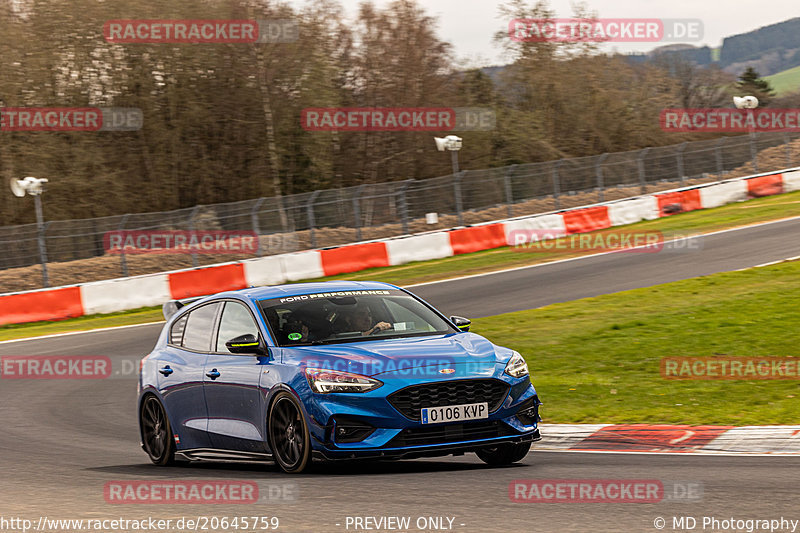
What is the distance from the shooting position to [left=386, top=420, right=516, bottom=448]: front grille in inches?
295

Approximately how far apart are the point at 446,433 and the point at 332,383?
90cm

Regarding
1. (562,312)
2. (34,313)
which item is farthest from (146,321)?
(562,312)

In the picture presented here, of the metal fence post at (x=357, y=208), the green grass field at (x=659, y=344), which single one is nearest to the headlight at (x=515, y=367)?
the green grass field at (x=659, y=344)

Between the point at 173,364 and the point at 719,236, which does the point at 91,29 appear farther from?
the point at 173,364

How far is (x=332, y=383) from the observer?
7.55 metres

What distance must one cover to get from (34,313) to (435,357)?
18.4 metres

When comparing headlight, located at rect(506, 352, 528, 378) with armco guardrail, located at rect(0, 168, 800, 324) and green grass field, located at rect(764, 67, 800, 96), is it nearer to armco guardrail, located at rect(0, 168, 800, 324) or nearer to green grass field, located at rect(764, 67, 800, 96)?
armco guardrail, located at rect(0, 168, 800, 324)

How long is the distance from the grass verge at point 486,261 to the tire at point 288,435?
14954 mm

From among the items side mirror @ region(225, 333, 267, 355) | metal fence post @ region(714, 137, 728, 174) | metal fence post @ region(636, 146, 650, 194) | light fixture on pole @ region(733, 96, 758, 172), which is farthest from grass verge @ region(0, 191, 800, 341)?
side mirror @ region(225, 333, 267, 355)

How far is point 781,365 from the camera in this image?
1122 cm

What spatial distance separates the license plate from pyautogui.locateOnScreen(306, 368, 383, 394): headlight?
42cm

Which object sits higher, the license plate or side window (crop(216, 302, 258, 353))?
side window (crop(216, 302, 258, 353))

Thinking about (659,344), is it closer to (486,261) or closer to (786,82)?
(486,261)

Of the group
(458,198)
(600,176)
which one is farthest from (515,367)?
(600,176)
